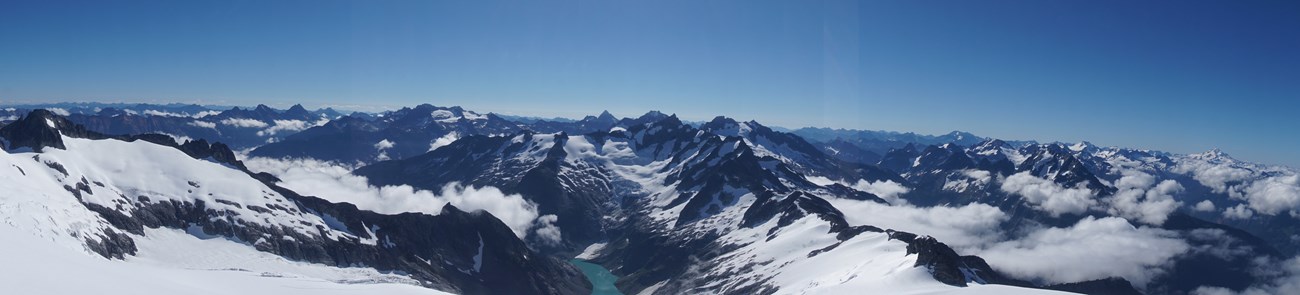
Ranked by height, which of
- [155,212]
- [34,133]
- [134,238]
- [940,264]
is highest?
[34,133]

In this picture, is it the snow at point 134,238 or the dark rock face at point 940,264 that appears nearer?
the snow at point 134,238

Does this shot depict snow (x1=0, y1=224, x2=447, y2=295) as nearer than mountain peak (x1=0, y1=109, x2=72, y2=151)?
Yes

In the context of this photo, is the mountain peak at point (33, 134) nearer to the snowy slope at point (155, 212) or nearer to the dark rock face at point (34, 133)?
the dark rock face at point (34, 133)

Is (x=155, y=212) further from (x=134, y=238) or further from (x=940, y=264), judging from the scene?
(x=940, y=264)

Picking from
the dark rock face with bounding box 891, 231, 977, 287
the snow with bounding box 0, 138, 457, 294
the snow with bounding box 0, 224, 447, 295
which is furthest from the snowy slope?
the dark rock face with bounding box 891, 231, 977, 287

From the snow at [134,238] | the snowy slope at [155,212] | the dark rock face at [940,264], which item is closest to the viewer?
the snow at [134,238]

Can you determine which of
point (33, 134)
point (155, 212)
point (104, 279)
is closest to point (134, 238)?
point (155, 212)

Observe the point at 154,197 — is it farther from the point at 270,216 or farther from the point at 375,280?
the point at 375,280

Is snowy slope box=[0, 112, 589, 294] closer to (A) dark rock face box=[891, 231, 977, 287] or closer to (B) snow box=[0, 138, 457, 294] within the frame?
(B) snow box=[0, 138, 457, 294]

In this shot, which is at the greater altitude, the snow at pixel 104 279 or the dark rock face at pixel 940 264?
the dark rock face at pixel 940 264

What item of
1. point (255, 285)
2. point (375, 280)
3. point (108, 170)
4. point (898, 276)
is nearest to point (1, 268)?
point (255, 285)

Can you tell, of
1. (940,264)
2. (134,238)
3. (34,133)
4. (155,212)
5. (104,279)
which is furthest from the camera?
(34,133)

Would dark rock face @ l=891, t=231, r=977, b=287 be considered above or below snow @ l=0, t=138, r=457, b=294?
above

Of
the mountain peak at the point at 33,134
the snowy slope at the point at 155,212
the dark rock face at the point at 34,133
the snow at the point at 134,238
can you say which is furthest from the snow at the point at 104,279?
the mountain peak at the point at 33,134
